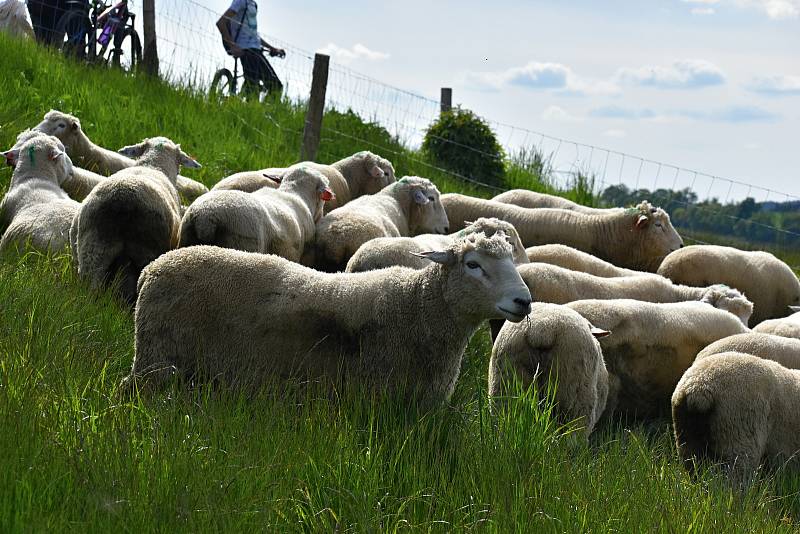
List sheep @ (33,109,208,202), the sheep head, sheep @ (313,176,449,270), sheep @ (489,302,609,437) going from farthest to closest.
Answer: sheep @ (33,109,208,202)
sheep @ (313,176,449,270)
sheep @ (489,302,609,437)
the sheep head

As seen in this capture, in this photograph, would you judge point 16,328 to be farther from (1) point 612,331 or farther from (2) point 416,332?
(1) point 612,331

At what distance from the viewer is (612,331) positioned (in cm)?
724

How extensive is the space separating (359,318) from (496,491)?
147cm

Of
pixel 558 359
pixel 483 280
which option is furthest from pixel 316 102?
pixel 483 280

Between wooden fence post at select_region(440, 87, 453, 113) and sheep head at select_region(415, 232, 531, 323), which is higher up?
wooden fence post at select_region(440, 87, 453, 113)

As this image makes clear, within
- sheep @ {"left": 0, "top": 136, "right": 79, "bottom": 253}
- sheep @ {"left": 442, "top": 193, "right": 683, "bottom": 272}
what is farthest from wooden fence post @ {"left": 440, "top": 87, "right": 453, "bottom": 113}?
sheep @ {"left": 0, "top": 136, "right": 79, "bottom": 253}

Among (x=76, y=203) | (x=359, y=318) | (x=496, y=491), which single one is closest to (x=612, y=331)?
(x=359, y=318)

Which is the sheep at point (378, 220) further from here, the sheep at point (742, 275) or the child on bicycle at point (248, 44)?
the child on bicycle at point (248, 44)

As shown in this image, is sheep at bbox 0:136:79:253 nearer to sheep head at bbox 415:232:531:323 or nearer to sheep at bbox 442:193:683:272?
sheep head at bbox 415:232:531:323

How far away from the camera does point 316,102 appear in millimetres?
13555

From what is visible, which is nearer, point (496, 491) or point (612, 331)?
point (496, 491)

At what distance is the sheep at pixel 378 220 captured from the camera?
843 centimetres

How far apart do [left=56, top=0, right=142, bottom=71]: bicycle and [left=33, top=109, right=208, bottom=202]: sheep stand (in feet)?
13.0

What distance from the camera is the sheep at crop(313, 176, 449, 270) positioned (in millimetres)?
8430
